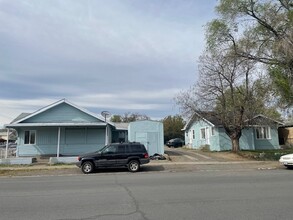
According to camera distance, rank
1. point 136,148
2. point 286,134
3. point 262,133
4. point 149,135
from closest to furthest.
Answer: point 136,148
point 149,135
point 262,133
point 286,134

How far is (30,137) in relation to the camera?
28500 mm

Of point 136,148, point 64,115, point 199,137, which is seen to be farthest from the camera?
point 199,137

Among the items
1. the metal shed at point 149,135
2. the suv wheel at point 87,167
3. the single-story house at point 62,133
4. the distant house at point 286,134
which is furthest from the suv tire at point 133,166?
the distant house at point 286,134

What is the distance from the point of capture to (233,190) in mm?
10359

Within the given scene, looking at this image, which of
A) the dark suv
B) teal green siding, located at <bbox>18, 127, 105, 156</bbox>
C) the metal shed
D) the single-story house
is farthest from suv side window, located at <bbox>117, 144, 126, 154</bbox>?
teal green siding, located at <bbox>18, 127, 105, 156</bbox>

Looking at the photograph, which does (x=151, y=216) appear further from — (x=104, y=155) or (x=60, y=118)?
(x=60, y=118)

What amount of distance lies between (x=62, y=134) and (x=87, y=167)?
10615 millimetres

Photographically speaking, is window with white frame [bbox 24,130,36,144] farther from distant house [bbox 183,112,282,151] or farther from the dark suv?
distant house [bbox 183,112,282,151]

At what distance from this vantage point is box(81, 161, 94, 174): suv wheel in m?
18.4

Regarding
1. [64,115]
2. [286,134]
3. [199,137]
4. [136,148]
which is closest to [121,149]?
[136,148]

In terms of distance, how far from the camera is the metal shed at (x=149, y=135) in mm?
26891

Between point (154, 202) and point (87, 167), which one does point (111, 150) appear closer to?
point (87, 167)

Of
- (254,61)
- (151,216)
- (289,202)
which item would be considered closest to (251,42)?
(254,61)

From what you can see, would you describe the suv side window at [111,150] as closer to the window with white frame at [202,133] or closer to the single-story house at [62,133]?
the single-story house at [62,133]
